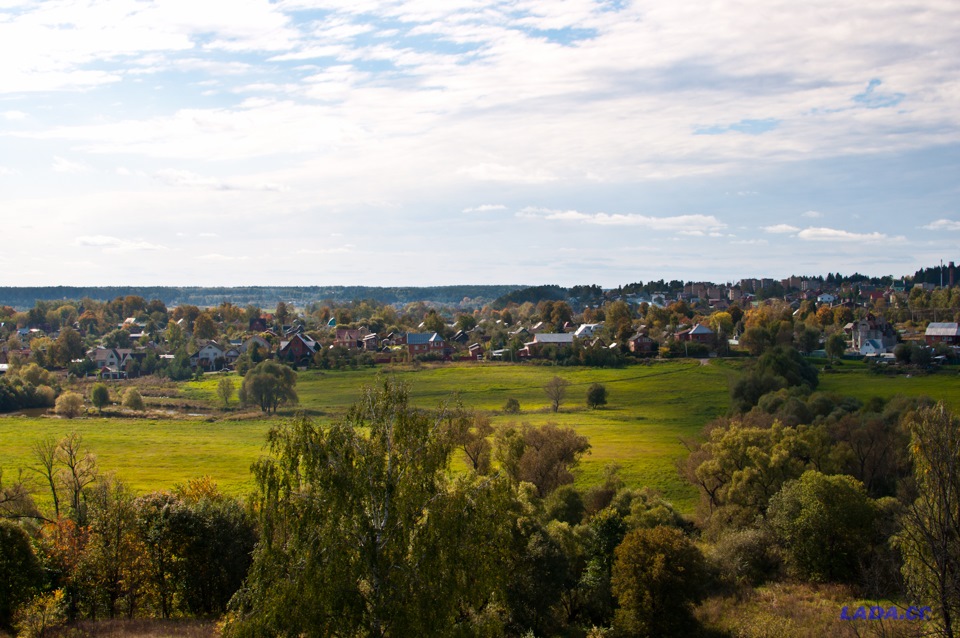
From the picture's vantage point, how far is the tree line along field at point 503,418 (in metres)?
54.2

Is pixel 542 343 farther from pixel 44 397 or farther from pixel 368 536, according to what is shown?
pixel 368 536

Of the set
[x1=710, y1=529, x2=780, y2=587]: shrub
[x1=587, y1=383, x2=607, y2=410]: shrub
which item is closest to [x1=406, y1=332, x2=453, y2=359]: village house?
[x1=587, y1=383, x2=607, y2=410]: shrub

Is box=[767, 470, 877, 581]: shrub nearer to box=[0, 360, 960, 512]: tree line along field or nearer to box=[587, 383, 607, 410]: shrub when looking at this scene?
box=[0, 360, 960, 512]: tree line along field

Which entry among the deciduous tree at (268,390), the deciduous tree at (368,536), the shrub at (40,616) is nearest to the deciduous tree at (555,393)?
the deciduous tree at (268,390)

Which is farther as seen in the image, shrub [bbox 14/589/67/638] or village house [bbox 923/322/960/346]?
village house [bbox 923/322/960/346]

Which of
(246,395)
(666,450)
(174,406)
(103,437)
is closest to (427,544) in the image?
(666,450)

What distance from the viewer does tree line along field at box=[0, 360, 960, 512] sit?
54219 mm

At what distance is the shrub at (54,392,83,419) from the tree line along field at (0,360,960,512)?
233 cm

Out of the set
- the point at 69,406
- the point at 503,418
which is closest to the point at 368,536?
the point at 503,418

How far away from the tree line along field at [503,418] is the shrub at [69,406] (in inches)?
91.7

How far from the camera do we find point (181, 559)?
99.3 feet

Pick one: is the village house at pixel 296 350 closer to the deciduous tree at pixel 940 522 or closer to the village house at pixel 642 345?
the village house at pixel 642 345

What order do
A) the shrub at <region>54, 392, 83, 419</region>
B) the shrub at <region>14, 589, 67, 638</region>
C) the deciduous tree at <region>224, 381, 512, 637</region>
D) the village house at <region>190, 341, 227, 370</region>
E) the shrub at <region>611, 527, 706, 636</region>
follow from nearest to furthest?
the deciduous tree at <region>224, 381, 512, 637</region> → the shrub at <region>14, 589, 67, 638</region> → the shrub at <region>611, 527, 706, 636</region> → the shrub at <region>54, 392, 83, 419</region> → the village house at <region>190, 341, 227, 370</region>

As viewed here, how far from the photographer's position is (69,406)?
8062 cm
